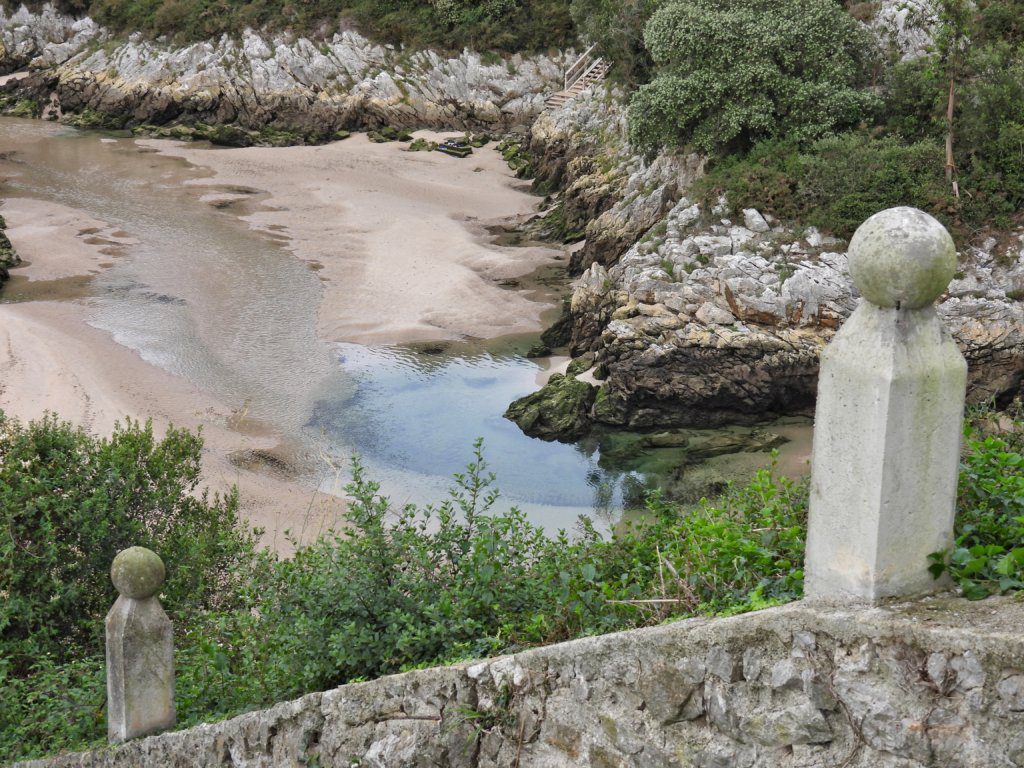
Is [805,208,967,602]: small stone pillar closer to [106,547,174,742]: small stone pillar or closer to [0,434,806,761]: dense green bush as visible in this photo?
[0,434,806,761]: dense green bush

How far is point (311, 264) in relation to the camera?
30984mm

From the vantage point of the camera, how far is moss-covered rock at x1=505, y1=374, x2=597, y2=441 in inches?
806

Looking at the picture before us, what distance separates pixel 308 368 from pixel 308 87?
29.4 metres

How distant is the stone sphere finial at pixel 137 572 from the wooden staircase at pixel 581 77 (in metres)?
35.6

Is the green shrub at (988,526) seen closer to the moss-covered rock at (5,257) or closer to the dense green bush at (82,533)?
the dense green bush at (82,533)

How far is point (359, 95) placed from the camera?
48688 millimetres

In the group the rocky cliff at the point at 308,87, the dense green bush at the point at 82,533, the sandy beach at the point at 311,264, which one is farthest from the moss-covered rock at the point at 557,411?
the rocky cliff at the point at 308,87

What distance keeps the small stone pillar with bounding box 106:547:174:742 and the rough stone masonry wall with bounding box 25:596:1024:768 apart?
1.72m

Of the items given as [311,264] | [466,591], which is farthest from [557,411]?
[466,591]

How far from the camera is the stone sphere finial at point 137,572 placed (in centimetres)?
680

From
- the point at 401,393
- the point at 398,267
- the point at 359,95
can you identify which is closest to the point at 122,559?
the point at 401,393

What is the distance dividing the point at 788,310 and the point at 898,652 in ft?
59.4

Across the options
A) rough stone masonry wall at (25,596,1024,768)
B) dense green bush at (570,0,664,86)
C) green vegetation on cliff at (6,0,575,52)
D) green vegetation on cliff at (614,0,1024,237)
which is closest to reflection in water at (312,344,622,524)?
green vegetation on cliff at (614,0,1024,237)

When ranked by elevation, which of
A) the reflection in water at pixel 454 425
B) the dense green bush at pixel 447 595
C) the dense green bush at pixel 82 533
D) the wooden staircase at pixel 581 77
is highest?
the wooden staircase at pixel 581 77
